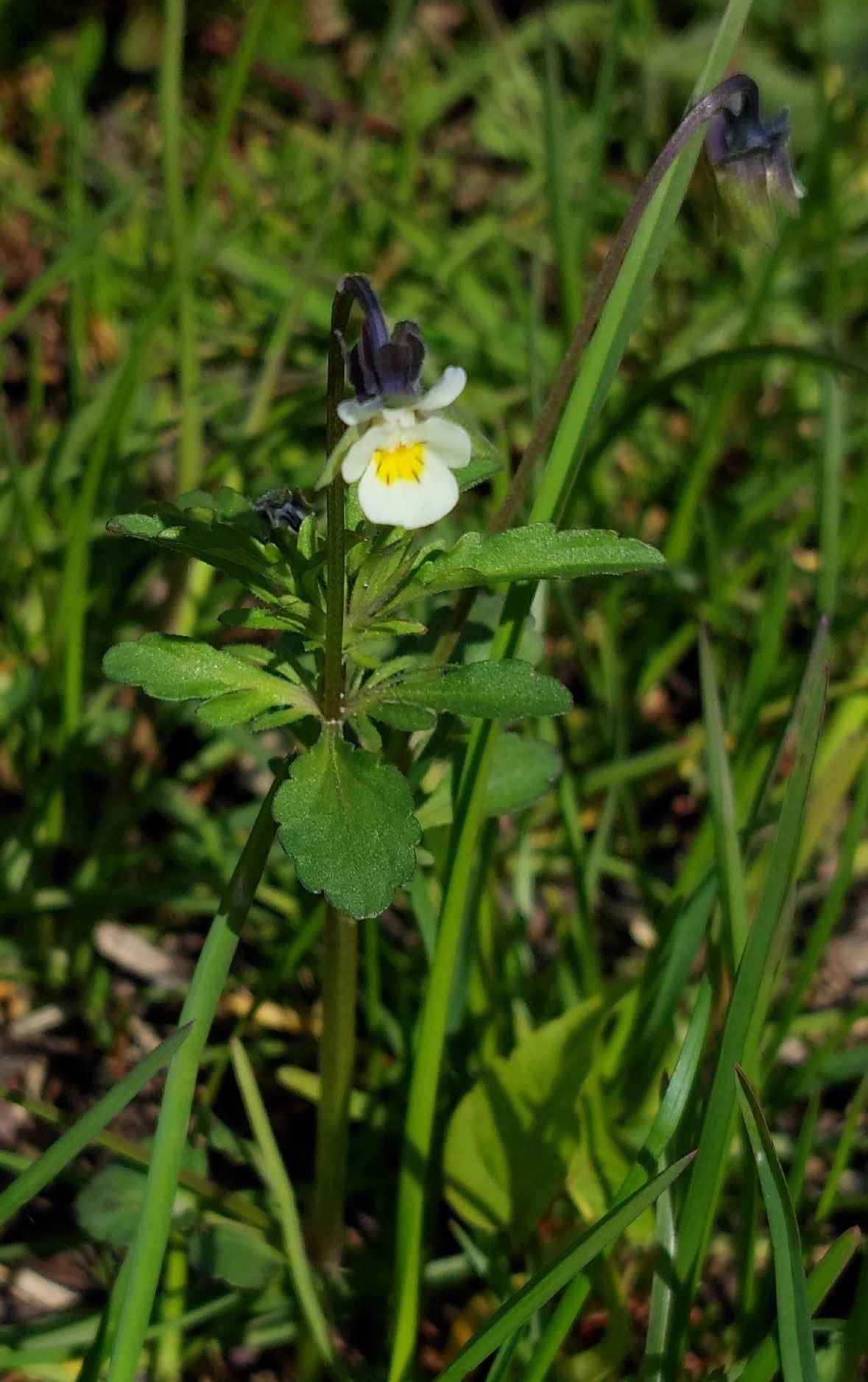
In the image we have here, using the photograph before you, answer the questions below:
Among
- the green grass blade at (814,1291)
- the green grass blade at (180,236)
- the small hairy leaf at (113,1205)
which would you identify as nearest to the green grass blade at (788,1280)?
the green grass blade at (814,1291)

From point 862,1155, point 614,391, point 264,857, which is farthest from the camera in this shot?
point 614,391

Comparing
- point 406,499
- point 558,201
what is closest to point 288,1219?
point 406,499

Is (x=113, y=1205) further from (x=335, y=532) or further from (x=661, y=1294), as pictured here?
(x=335, y=532)

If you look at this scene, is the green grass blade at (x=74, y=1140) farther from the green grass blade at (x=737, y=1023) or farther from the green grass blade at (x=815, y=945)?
the green grass blade at (x=815, y=945)

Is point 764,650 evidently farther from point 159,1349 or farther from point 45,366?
point 45,366

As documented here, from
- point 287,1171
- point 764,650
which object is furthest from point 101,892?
point 764,650

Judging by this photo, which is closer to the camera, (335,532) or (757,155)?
(335,532)

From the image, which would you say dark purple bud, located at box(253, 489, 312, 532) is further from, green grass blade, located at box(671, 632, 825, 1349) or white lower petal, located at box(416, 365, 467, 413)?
green grass blade, located at box(671, 632, 825, 1349)
